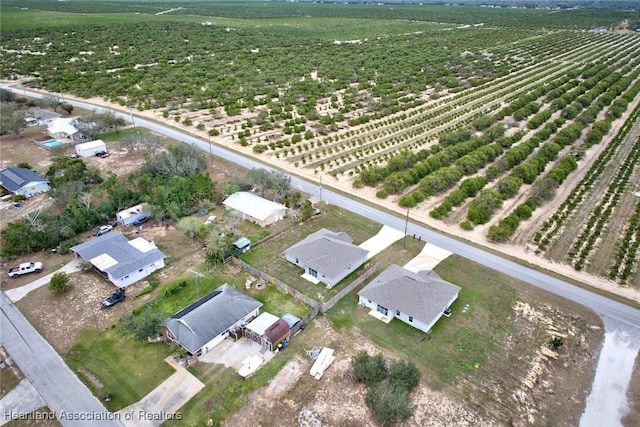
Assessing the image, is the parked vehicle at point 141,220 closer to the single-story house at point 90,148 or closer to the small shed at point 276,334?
the small shed at point 276,334

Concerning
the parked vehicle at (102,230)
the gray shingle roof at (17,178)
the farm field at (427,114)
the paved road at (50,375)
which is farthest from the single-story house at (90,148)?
the paved road at (50,375)

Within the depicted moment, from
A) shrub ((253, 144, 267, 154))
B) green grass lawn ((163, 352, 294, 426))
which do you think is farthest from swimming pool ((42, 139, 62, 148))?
green grass lawn ((163, 352, 294, 426))

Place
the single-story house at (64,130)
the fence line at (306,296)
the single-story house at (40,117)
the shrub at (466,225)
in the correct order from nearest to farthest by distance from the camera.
Answer: the fence line at (306,296)
the shrub at (466,225)
the single-story house at (64,130)
the single-story house at (40,117)

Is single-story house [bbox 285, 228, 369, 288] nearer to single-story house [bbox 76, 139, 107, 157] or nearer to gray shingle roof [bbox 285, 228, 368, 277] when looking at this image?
gray shingle roof [bbox 285, 228, 368, 277]

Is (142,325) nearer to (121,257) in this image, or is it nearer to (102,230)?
(121,257)

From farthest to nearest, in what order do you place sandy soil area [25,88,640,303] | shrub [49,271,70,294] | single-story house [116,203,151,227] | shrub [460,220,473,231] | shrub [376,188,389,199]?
shrub [376,188,389,199]
single-story house [116,203,151,227]
shrub [460,220,473,231]
sandy soil area [25,88,640,303]
shrub [49,271,70,294]
